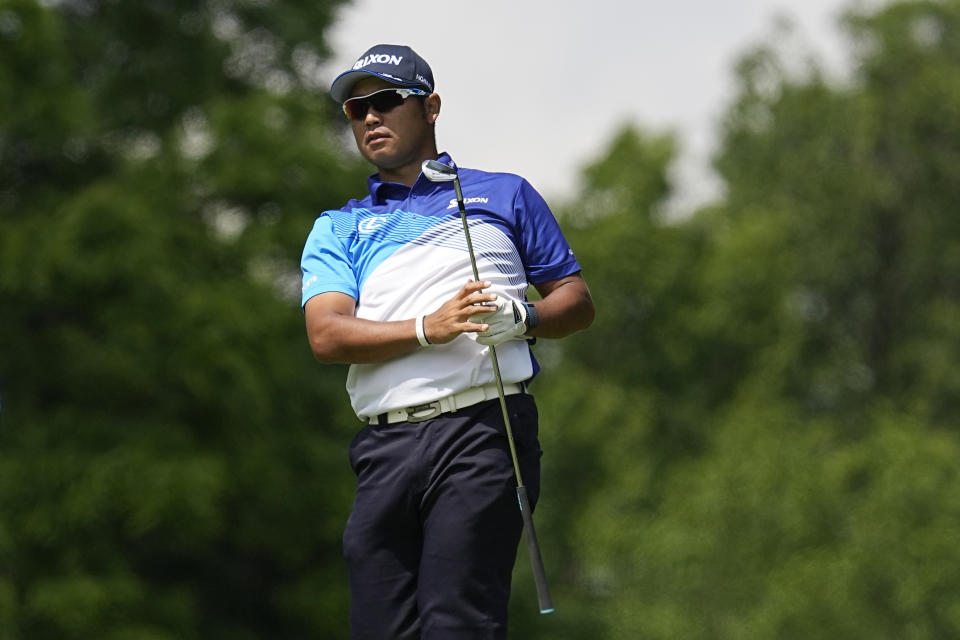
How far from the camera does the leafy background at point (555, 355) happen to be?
17172 mm

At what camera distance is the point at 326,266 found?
431 cm

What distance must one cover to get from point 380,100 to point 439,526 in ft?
3.83

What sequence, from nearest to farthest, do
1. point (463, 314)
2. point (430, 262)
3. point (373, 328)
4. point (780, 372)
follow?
1. point (463, 314)
2. point (373, 328)
3. point (430, 262)
4. point (780, 372)

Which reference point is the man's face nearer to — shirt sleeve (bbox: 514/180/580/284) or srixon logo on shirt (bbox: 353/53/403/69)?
srixon logo on shirt (bbox: 353/53/403/69)

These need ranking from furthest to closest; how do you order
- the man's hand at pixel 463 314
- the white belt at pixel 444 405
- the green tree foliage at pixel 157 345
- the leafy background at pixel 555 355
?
the leafy background at pixel 555 355 → the green tree foliage at pixel 157 345 → the white belt at pixel 444 405 → the man's hand at pixel 463 314

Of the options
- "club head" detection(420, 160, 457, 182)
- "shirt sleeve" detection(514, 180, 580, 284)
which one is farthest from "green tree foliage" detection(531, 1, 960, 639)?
"club head" detection(420, 160, 457, 182)

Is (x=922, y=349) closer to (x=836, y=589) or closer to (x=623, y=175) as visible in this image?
(x=836, y=589)

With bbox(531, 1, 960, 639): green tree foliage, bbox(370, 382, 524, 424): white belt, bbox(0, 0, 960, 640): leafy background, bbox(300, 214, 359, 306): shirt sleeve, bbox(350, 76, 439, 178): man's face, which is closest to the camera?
bbox(370, 382, 524, 424): white belt

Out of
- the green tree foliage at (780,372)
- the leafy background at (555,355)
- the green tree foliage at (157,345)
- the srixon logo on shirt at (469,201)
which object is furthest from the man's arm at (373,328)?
the green tree foliage at (780,372)

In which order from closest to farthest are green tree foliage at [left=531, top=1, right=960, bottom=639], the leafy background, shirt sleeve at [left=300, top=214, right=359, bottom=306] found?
shirt sleeve at [left=300, top=214, right=359, bottom=306] → the leafy background → green tree foliage at [left=531, top=1, right=960, bottom=639]

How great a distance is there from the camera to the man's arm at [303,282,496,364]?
3.96m

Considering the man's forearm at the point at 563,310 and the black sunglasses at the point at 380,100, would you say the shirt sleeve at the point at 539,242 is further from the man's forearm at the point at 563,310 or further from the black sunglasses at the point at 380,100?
the black sunglasses at the point at 380,100

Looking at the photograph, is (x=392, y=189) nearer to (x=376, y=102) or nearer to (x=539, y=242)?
(x=376, y=102)

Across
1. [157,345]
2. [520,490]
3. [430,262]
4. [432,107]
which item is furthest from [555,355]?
[520,490]
